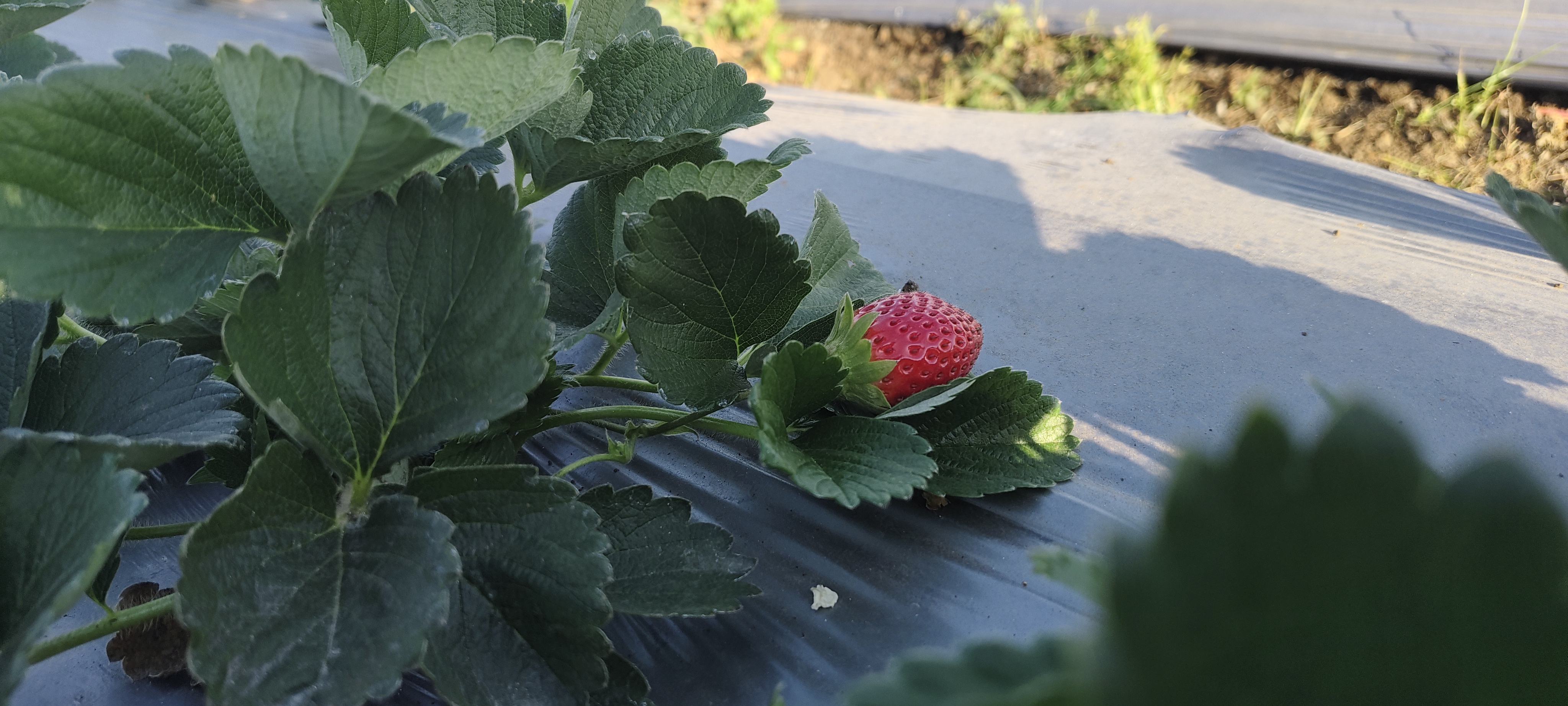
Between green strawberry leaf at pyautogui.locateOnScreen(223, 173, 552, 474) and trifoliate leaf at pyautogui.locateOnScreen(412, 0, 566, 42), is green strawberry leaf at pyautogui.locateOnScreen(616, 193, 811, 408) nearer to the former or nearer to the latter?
green strawberry leaf at pyautogui.locateOnScreen(223, 173, 552, 474)

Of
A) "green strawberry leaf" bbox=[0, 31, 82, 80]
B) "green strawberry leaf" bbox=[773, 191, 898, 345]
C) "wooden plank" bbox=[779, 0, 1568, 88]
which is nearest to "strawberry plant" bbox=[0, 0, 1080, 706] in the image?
"green strawberry leaf" bbox=[773, 191, 898, 345]

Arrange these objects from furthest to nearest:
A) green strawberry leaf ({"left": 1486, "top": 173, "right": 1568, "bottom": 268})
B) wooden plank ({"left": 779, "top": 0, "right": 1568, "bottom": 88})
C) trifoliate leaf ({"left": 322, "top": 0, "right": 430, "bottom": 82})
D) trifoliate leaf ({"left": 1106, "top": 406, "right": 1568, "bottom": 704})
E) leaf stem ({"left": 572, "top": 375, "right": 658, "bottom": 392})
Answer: wooden plank ({"left": 779, "top": 0, "right": 1568, "bottom": 88})
leaf stem ({"left": 572, "top": 375, "right": 658, "bottom": 392})
trifoliate leaf ({"left": 322, "top": 0, "right": 430, "bottom": 82})
green strawberry leaf ({"left": 1486, "top": 173, "right": 1568, "bottom": 268})
trifoliate leaf ({"left": 1106, "top": 406, "right": 1568, "bottom": 704})

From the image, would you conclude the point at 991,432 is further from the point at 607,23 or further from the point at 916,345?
the point at 607,23

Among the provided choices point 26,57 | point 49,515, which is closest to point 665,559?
point 49,515

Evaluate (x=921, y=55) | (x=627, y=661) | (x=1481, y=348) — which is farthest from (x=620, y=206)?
(x=921, y=55)

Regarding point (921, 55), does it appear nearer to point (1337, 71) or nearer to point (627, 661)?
point (1337, 71)

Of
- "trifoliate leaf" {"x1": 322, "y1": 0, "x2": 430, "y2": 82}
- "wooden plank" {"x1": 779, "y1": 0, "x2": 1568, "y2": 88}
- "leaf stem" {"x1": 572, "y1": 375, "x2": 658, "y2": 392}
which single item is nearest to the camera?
"trifoliate leaf" {"x1": 322, "y1": 0, "x2": 430, "y2": 82}

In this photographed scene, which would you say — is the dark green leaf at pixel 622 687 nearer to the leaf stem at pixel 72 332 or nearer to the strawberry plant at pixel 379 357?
the strawberry plant at pixel 379 357
